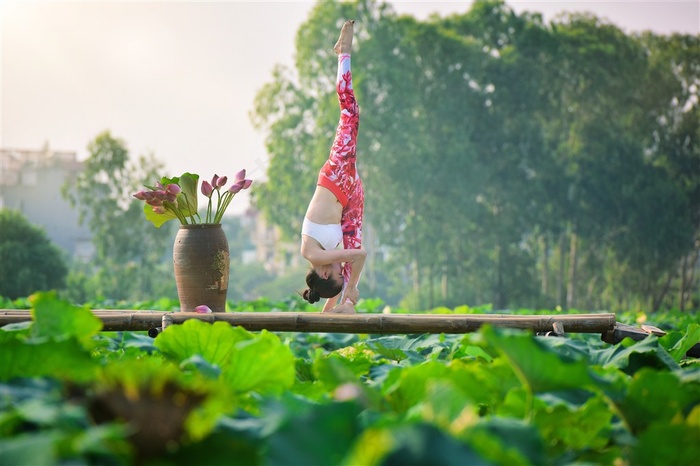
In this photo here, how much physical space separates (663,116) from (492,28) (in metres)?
6.22

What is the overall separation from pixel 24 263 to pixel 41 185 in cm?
1861

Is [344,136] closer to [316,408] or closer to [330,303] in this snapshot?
[330,303]

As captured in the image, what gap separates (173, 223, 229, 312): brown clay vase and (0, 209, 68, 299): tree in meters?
21.5

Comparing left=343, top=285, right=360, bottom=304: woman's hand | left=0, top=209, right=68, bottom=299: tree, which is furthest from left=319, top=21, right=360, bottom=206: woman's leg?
left=0, top=209, right=68, bottom=299: tree

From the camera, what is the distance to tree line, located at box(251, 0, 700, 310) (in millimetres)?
26953

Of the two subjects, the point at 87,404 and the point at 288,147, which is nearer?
the point at 87,404

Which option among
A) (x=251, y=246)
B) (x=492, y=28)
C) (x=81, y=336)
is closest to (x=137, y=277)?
(x=492, y=28)

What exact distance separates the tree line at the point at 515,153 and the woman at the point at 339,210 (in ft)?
72.9

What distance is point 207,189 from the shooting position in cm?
402

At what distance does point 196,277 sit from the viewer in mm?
3898

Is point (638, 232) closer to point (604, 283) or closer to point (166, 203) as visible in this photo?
point (604, 283)

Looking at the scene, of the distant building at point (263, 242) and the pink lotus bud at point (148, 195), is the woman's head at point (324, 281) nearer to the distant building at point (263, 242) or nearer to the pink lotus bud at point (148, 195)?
the pink lotus bud at point (148, 195)

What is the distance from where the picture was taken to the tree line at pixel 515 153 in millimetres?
26953

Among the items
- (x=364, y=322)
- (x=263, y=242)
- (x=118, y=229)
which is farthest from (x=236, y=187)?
(x=263, y=242)
